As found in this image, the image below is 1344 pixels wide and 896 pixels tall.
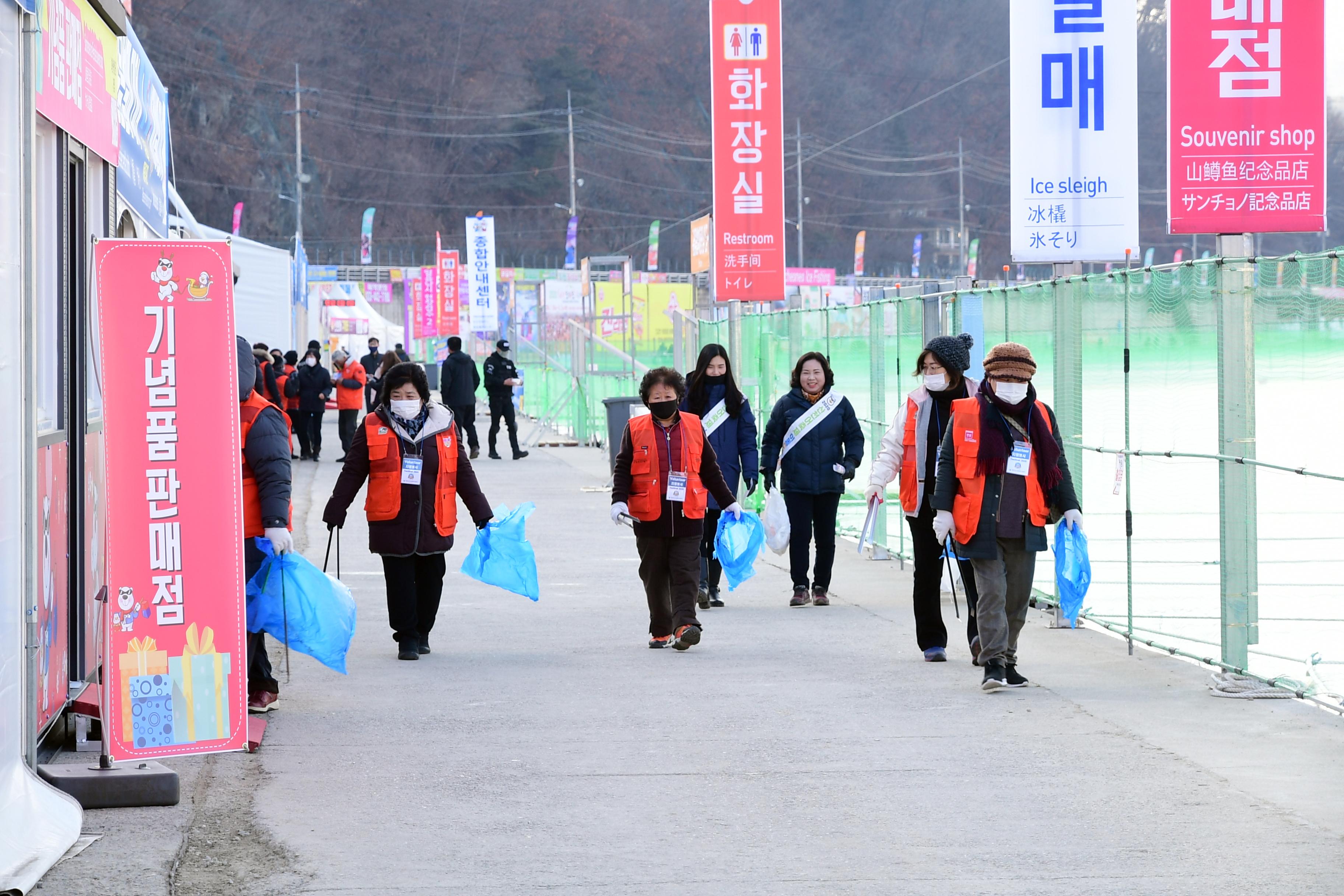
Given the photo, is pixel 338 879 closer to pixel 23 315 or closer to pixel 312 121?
pixel 23 315

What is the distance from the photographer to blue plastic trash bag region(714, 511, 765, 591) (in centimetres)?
1006

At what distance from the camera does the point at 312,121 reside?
89688mm

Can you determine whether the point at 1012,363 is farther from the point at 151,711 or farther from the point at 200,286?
the point at 151,711

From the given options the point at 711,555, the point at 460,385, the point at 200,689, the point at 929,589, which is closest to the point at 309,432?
the point at 460,385

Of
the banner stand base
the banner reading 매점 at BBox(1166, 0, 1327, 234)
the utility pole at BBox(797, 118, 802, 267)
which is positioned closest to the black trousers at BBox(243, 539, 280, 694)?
the banner stand base

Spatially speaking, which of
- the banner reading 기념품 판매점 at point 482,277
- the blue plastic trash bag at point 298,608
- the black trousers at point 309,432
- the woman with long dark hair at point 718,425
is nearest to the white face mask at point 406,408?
the blue plastic trash bag at point 298,608

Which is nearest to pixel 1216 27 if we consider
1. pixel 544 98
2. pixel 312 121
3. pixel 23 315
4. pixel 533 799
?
pixel 533 799

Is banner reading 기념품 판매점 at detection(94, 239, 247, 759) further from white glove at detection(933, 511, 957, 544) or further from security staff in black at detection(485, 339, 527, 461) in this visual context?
security staff in black at detection(485, 339, 527, 461)

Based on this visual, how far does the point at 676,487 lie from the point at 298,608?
101 inches

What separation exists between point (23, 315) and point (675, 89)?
333 feet

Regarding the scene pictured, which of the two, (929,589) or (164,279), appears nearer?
(164,279)

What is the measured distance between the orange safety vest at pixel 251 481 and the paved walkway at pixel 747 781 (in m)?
0.83

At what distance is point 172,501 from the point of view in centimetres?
580

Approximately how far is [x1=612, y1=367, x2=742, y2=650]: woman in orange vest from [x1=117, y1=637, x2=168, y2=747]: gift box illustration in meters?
3.54
